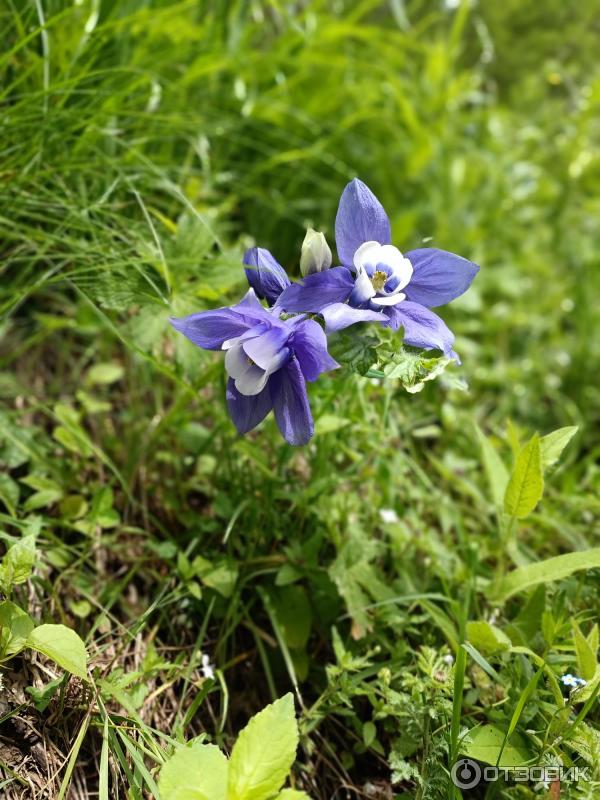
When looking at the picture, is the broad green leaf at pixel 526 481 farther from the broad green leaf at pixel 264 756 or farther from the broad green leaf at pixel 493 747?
the broad green leaf at pixel 264 756

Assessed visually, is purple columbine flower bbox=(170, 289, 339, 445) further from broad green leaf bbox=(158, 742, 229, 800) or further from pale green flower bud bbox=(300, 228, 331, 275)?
broad green leaf bbox=(158, 742, 229, 800)

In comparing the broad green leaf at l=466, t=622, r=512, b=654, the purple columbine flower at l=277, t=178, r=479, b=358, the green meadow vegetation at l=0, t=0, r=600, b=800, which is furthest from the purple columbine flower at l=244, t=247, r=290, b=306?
the broad green leaf at l=466, t=622, r=512, b=654

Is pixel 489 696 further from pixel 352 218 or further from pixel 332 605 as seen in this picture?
pixel 352 218

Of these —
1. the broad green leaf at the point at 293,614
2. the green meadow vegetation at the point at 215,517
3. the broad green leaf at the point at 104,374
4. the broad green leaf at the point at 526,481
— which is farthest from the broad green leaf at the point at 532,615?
the broad green leaf at the point at 104,374

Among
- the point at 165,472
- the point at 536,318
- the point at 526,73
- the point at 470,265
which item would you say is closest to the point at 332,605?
the point at 165,472

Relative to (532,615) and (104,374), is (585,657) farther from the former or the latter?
(104,374)

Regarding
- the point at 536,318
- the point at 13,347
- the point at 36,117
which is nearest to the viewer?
the point at 36,117
